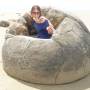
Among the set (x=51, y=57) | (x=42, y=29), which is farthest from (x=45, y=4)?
(x=51, y=57)

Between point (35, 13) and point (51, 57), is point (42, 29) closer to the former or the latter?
point (35, 13)

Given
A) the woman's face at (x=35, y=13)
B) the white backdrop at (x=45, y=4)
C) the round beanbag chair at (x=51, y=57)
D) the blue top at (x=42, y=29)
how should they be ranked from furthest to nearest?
the white backdrop at (x=45, y=4)
the blue top at (x=42, y=29)
the woman's face at (x=35, y=13)
the round beanbag chair at (x=51, y=57)

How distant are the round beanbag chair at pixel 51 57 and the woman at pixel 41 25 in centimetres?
35

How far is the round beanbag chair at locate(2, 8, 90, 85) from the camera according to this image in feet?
14.4

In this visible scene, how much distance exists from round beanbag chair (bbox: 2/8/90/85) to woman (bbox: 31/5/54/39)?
1.15ft

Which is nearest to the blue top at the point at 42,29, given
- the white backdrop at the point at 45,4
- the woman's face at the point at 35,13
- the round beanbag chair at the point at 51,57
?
the woman's face at the point at 35,13

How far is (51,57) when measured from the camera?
4367 mm

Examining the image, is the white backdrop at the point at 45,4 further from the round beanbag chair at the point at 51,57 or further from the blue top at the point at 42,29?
the round beanbag chair at the point at 51,57

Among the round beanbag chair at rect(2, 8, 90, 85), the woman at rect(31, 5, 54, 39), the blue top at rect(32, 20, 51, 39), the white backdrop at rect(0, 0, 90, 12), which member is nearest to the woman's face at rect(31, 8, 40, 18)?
the woman at rect(31, 5, 54, 39)

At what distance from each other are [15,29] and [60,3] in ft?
18.2

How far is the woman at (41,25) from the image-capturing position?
488 centimetres

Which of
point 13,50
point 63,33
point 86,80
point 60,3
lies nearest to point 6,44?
point 13,50

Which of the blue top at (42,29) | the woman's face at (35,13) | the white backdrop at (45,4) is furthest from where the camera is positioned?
the white backdrop at (45,4)

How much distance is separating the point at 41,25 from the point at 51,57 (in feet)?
2.62
